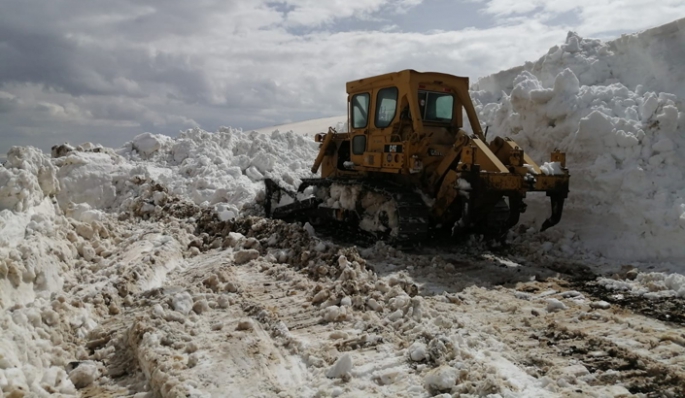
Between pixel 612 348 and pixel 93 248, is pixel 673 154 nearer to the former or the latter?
pixel 612 348

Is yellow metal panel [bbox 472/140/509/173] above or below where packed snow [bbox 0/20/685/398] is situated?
above

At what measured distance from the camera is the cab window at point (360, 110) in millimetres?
9366

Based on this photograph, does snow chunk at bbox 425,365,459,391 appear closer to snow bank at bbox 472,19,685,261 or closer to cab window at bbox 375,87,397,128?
snow bank at bbox 472,19,685,261

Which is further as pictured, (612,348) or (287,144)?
(287,144)

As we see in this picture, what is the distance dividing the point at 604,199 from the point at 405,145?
3114 mm

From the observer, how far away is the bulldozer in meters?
7.44

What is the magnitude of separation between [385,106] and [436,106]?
80cm

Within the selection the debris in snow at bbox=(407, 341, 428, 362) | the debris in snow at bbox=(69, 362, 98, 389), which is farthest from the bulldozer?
the debris in snow at bbox=(69, 362, 98, 389)

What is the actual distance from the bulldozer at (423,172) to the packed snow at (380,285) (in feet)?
0.81

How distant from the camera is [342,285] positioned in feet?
19.4

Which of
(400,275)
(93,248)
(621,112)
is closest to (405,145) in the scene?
(400,275)

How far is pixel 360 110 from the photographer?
31.3ft

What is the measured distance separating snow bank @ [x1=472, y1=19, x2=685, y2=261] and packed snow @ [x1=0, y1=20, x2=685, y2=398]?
0.03 metres

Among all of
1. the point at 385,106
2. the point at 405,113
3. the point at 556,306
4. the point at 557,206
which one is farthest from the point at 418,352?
the point at 385,106
